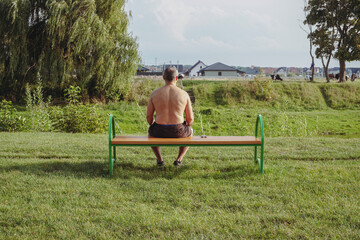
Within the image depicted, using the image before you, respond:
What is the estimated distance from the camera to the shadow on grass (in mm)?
5074

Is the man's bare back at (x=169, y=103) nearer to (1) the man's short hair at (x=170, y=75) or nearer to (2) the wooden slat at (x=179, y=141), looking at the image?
(1) the man's short hair at (x=170, y=75)

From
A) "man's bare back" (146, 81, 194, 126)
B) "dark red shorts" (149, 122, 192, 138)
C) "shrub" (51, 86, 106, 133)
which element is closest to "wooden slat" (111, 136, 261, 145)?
"dark red shorts" (149, 122, 192, 138)

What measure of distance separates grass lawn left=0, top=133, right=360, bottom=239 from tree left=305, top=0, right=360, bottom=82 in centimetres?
2618

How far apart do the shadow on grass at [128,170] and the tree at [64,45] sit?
13.6 meters

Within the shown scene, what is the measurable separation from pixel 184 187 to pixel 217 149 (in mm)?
2883

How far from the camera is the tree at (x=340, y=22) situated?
29469mm

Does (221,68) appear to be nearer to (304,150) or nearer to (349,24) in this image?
(349,24)

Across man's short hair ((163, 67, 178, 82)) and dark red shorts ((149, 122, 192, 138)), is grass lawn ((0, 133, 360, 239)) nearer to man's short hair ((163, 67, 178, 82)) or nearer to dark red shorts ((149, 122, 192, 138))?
dark red shorts ((149, 122, 192, 138))

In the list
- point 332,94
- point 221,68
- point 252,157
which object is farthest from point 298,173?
point 221,68

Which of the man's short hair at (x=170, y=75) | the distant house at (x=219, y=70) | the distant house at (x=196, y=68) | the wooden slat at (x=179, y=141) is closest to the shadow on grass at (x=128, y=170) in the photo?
the wooden slat at (x=179, y=141)

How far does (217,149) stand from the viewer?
726 cm

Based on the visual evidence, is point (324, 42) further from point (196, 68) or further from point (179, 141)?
point (196, 68)

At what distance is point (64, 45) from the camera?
18578 mm

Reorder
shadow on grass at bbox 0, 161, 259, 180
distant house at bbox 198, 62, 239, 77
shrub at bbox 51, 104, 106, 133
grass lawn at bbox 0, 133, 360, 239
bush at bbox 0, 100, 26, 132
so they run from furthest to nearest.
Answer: distant house at bbox 198, 62, 239, 77 < shrub at bbox 51, 104, 106, 133 < bush at bbox 0, 100, 26, 132 < shadow on grass at bbox 0, 161, 259, 180 < grass lawn at bbox 0, 133, 360, 239
